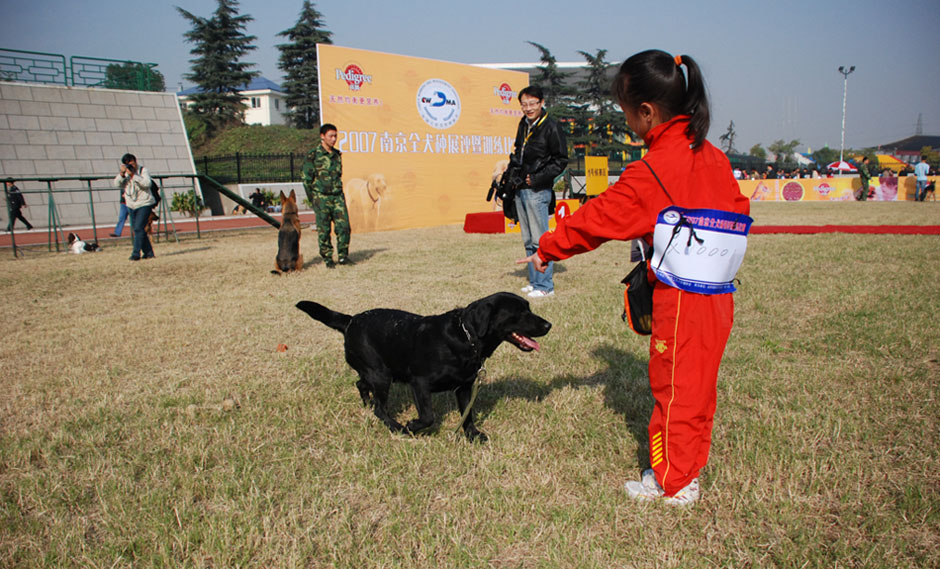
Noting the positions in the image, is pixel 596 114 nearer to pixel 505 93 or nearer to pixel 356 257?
pixel 505 93

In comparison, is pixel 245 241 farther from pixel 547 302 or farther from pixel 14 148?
pixel 14 148

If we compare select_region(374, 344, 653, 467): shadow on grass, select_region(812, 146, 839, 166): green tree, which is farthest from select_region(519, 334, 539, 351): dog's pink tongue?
select_region(812, 146, 839, 166): green tree

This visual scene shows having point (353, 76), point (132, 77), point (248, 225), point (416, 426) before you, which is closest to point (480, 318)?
point (416, 426)

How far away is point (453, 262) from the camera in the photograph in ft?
31.0

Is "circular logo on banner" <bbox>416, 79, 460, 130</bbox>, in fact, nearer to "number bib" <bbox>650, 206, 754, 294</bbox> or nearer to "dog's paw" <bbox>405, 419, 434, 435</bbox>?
"dog's paw" <bbox>405, 419, 434, 435</bbox>

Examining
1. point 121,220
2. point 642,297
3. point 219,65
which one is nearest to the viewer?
point 642,297

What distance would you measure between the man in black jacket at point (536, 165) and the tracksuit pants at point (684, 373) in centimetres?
387

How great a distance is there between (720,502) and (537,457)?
893 millimetres

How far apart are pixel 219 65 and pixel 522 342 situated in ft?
171

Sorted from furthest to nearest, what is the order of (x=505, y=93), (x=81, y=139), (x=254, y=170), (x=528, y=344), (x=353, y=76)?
(x=254, y=170)
(x=81, y=139)
(x=505, y=93)
(x=353, y=76)
(x=528, y=344)

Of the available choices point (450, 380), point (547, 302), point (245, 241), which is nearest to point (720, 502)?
point (450, 380)

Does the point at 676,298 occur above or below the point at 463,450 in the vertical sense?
above

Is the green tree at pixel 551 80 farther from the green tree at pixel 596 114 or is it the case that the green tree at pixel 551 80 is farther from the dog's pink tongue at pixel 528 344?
the dog's pink tongue at pixel 528 344

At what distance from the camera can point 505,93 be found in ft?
59.8
